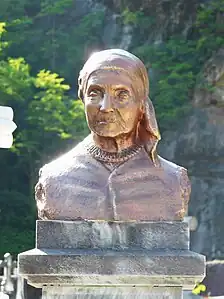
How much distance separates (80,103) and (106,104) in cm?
1373

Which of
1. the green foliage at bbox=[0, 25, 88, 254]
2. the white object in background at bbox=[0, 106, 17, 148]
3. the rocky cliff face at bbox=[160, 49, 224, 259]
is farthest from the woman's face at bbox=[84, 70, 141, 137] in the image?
the rocky cliff face at bbox=[160, 49, 224, 259]

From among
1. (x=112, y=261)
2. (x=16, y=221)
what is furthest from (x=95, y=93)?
(x=16, y=221)

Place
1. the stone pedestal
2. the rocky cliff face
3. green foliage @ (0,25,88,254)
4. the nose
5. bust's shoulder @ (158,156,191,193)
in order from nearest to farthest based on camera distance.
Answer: the stone pedestal, the nose, bust's shoulder @ (158,156,191,193), green foliage @ (0,25,88,254), the rocky cliff face

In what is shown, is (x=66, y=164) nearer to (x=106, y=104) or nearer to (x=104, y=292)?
(x=106, y=104)

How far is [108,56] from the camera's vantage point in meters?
4.16

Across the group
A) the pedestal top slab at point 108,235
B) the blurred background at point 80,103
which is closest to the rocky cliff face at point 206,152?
the blurred background at point 80,103

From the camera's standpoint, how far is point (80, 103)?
17.8m

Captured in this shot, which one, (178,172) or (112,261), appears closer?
(112,261)

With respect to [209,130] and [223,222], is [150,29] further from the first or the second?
[223,222]

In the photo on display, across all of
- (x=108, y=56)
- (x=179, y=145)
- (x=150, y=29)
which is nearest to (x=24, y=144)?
(x=179, y=145)

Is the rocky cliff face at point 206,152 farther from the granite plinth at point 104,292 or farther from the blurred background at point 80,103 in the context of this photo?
the granite plinth at point 104,292

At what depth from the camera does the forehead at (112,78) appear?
13.4 ft

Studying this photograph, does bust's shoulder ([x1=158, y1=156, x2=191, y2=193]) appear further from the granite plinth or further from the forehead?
the granite plinth

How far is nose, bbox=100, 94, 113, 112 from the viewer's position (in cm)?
407
